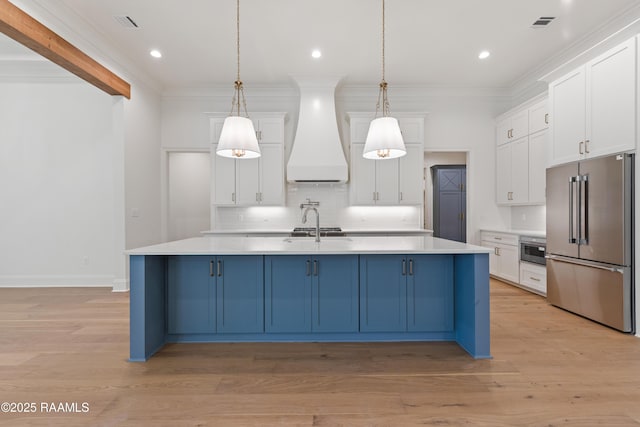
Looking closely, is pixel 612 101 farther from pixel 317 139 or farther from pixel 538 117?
pixel 317 139

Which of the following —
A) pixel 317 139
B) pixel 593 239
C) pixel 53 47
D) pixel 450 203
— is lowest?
pixel 593 239

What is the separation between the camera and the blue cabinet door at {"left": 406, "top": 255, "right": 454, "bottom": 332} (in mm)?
2730

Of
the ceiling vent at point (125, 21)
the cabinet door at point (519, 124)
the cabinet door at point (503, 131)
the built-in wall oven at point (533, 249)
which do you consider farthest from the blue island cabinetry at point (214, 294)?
the cabinet door at point (503, 131)

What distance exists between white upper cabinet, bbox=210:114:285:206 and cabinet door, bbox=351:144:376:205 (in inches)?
45.9

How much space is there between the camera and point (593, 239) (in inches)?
125

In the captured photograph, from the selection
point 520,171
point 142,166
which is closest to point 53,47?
point 142,166

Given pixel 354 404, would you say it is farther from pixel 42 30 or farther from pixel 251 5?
pixel 42 30

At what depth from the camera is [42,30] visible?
3.24 meters

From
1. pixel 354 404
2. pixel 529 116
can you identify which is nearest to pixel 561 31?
pixel 529 116

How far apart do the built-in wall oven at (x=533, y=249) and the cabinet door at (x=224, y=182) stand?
4.25 metres

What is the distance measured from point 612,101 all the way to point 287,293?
3444 mm

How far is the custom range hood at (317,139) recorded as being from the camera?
5.02 meters

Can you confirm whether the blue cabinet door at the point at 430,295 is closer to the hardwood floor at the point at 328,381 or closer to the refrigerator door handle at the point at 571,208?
the hardwood floor at the point at 328,381

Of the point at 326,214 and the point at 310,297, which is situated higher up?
the point at 326,214
